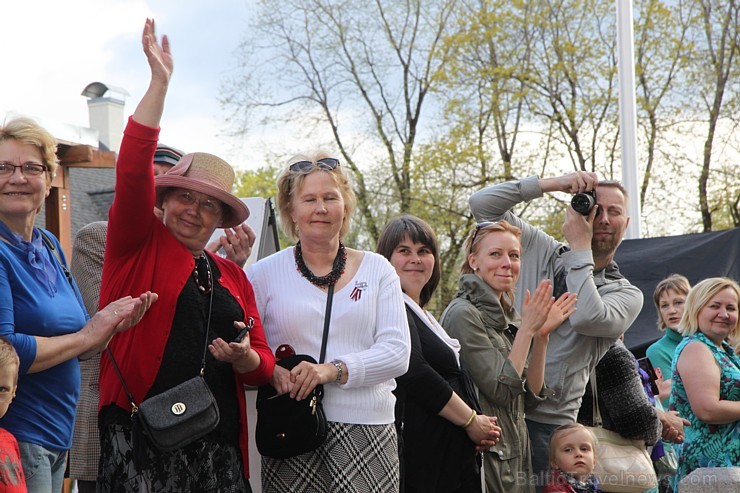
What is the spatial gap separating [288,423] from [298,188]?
36.5 inches

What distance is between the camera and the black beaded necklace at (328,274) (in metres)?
3.16

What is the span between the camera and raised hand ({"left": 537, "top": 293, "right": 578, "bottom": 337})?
3820 mm

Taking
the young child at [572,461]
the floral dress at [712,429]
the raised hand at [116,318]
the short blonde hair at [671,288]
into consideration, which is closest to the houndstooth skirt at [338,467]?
the raised hand at [116,318]

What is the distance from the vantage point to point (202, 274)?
9.29ft

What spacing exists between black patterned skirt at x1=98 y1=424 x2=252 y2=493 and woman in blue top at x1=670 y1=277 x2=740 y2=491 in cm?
312

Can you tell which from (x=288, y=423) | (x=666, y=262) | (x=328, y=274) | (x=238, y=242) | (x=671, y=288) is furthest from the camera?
(x=666, y=262)

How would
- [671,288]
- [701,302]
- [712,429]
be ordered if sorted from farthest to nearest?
[671,288], [701,302], [712,429]

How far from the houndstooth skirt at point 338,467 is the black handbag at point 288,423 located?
77mm

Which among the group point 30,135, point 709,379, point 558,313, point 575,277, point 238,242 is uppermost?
point 30,135

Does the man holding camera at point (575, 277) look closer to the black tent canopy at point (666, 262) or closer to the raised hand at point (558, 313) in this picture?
the raised hand at point (558, 313)

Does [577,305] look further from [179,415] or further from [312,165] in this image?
[179,415]

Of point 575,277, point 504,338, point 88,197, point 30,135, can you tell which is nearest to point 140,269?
point 30,135

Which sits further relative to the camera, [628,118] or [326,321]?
[628,118]

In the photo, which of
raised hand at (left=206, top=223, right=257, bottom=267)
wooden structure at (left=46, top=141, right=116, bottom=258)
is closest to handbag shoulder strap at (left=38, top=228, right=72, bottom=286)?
raised hand at (left=206, top=223, right=257, bottom=267)
